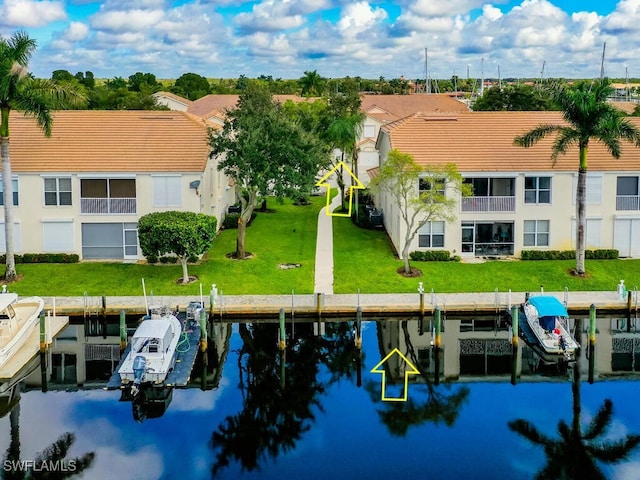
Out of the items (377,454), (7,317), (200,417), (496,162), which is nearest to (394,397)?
(377,454)

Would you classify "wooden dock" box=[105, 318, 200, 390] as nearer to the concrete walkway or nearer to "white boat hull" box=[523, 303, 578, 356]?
the concrete walkway

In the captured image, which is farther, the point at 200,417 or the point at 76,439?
the point at 200,417

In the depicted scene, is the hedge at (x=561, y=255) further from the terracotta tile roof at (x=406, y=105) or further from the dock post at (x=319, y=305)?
the terracotta tile roof at (x=406, y=105)

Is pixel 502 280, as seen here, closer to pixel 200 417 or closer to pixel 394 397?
pixel 394 397

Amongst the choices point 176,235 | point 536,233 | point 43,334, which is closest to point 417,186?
point 536,233

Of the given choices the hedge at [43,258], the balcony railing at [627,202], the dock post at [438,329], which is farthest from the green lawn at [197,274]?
the balcony railing at [627,202]

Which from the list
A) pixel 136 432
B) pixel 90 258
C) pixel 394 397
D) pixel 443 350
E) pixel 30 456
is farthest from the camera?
pixel 90 258
